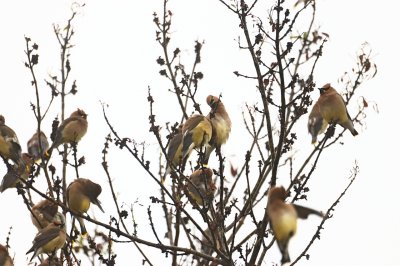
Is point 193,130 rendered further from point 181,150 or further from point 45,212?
point 45,212

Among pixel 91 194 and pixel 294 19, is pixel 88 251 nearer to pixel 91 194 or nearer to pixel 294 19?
pixel 91 194

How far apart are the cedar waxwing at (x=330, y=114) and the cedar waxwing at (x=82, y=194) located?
176 cm

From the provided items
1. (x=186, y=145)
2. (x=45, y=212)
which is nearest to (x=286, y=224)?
(x=186, y=145)

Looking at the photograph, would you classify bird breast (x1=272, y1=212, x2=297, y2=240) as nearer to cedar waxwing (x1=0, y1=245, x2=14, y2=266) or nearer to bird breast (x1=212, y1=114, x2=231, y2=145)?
bird breast (x1=212, y1=114, x2=231, y2=145)

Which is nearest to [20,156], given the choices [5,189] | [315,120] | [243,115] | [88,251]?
[5,189]

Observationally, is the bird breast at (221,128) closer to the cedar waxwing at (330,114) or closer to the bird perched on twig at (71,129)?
Answer: the cedar waxwing at (330,114)

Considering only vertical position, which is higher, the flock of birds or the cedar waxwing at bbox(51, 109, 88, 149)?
the cedar waxwing at bbox(51, 109, 88, 149)

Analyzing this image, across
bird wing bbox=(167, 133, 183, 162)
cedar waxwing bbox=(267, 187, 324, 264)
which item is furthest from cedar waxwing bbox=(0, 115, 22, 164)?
cedar waxwing bbox=(267, 187, 324, 264)

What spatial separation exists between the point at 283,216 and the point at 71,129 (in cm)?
389

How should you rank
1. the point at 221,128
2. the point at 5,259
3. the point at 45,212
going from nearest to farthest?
the point at 5,259
the point at 221,128
the point at 45,212

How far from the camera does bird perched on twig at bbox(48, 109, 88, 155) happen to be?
254 inches

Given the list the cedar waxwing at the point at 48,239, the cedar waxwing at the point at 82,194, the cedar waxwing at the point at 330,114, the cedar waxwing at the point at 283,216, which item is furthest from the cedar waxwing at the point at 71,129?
the cedar waxwing at the point at 283,216

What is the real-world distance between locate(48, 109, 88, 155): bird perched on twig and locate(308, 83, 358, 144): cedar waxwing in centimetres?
219

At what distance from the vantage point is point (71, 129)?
6.53 meters
